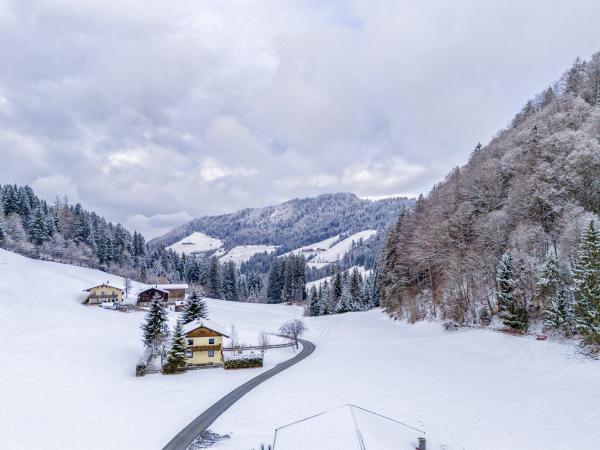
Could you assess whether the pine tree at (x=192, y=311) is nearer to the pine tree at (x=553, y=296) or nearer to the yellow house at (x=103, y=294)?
the yellow house at (x=103, y=294)

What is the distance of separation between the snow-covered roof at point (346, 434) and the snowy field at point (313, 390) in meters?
4.35

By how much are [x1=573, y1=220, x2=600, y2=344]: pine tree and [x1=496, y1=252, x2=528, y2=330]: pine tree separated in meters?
7.66

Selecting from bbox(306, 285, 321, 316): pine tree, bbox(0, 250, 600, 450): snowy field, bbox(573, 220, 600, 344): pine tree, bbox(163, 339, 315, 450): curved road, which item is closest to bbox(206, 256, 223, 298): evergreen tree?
bbox(306, 285, 321, 316): pine tree

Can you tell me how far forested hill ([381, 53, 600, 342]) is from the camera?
40.1 m

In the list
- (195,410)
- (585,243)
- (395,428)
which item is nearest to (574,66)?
(585,243)

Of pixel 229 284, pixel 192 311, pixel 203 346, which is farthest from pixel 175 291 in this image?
pixel 203 346

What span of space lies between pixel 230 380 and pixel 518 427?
28.7 metres

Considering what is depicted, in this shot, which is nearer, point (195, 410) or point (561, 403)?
point (561, 403)

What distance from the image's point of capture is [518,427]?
25.0m

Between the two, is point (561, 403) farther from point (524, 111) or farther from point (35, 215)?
point (35, 215)

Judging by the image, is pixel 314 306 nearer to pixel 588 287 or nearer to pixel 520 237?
pixel 520 237

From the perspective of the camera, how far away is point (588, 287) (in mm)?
33469

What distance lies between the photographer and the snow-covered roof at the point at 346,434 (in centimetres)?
1806

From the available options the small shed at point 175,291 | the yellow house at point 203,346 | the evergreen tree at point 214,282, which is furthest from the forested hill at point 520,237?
the evergreen tree at point 214,282
